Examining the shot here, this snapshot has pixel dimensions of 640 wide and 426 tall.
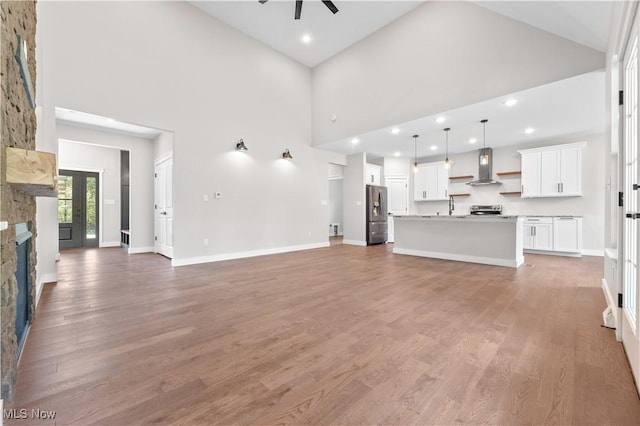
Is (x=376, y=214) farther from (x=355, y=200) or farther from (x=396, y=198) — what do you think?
(x=396, y=198)

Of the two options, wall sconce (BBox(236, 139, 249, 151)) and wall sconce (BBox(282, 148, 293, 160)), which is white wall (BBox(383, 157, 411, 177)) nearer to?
wall sconce (BBox(282, 148, 293, 160))

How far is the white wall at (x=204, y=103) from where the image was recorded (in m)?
3.82

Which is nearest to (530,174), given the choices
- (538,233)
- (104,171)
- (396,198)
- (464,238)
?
(538,233)

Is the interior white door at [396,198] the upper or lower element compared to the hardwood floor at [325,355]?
upper

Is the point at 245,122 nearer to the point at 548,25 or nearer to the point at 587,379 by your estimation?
the point at 548,25

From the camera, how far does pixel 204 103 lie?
5.00 meters

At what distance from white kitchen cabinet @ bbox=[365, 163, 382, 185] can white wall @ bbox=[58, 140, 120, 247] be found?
22.8 ft

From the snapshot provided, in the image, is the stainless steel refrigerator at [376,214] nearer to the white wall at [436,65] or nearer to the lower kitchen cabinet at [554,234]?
the white wall at [436,65]

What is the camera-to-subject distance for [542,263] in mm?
4914

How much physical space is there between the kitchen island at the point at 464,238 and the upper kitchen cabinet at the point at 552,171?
2514 mm

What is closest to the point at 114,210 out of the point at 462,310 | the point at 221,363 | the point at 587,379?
the point at 221,363

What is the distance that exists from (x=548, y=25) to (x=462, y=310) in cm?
383

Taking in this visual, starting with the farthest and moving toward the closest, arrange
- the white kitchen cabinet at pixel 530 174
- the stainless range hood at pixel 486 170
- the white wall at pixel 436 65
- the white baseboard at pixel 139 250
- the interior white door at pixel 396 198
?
the interior white door at pixel 396 198
the stainless range hood at pixel 486 170
the white kitchen cabinet at pixel 530 174
the white baseboard at pixel 139 250
the white wall at pixel 436 65

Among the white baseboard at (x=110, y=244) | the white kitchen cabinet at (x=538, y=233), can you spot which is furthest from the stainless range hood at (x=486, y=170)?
the white baseboard at (x=110, y=244)
